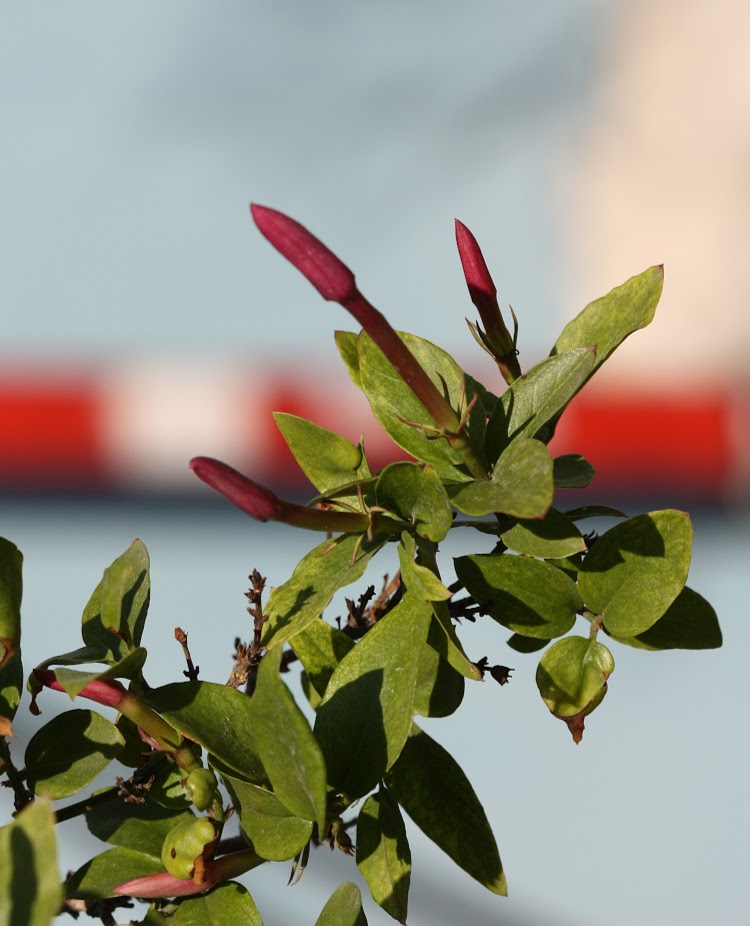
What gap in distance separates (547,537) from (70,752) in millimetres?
107

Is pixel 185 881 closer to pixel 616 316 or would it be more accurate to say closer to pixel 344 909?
pixel 344 909

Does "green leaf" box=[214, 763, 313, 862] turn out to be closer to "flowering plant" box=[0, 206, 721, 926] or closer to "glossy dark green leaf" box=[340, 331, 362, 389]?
"flowering plant" box=[0, 206, 721, 926]

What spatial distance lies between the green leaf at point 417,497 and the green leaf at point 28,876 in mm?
86

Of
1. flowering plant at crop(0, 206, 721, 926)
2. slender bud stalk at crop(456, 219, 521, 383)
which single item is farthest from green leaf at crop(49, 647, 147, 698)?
slender bud stalk at crop(456, 219, 521, 383)

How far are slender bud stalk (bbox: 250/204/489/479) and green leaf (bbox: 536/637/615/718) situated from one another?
1.8 inches

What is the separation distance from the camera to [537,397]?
0.21m

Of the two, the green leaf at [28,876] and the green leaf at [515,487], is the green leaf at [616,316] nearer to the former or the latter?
the green leaf at [515,487]

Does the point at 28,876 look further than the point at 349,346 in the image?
No

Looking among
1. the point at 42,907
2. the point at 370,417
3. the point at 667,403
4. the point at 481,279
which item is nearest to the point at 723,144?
the point at 667,403

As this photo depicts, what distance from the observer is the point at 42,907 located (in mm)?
137

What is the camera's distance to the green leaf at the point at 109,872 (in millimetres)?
208

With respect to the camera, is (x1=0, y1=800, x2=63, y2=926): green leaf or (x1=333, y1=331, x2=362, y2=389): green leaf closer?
(x1=0, y1=800, x2=63, y2=926): green leaf

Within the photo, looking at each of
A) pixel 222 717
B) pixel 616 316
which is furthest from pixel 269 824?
pixel 616 316

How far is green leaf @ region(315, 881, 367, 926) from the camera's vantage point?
198 mm
